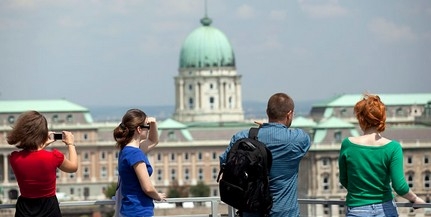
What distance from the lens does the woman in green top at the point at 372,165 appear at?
14602mm

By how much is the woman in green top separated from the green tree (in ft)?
360

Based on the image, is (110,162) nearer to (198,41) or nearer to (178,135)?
(178,135)

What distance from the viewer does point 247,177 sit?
1449 cm

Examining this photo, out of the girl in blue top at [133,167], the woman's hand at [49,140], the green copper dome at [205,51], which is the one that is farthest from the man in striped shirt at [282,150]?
the green copper dome at [205,51]

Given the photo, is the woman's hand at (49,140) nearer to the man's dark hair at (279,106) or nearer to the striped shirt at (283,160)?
the striped shirt at (283,160)

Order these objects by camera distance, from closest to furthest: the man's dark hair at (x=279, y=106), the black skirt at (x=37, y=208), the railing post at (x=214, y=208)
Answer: the man's dark hair at (x=279, y=106), the black skirt at (x=37, y=208), the railing post at (x=214, y=208)

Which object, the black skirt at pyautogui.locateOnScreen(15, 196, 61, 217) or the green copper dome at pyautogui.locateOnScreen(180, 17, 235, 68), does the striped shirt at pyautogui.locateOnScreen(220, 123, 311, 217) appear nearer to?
the black skirt at pyautogui.locateOnScreen(15, 196, 61, 217)

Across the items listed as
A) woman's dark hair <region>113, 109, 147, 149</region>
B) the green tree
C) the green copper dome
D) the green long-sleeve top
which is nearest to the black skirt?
woman's dark hair <region>113, 109, 147, 149</region>

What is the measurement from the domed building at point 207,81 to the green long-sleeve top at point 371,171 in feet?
515

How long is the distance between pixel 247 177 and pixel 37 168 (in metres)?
1.76

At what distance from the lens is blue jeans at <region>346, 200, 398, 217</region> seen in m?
14.6

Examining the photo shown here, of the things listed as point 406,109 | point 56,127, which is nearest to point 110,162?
point 56,127

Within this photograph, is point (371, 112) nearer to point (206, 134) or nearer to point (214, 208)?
point (214, 208)

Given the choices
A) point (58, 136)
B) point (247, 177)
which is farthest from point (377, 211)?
point (58, 136)
